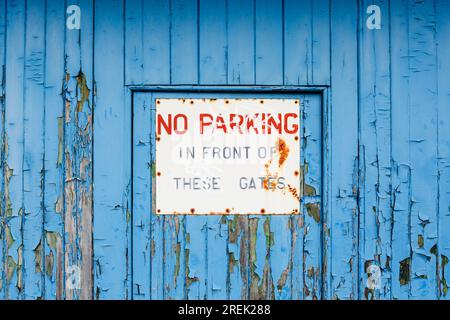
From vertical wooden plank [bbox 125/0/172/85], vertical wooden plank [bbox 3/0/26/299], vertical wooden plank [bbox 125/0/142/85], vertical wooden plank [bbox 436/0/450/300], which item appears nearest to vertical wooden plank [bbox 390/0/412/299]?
vertical wooden plank [bbox 436/0/450/300]

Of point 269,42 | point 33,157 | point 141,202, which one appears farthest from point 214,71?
point 33,157

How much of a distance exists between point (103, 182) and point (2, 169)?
18.4 inches

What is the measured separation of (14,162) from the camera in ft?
9.08

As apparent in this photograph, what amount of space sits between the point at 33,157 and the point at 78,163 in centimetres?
21

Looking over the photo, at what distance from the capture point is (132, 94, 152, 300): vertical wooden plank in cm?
279

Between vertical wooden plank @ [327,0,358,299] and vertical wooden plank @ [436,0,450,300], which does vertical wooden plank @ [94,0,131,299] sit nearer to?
vertical wooden plank @ [327,0,358,299]

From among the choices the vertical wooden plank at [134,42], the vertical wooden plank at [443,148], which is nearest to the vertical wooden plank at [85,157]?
the vertical wooden plank at [134,42]

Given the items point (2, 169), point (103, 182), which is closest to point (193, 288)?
point (103, 182)

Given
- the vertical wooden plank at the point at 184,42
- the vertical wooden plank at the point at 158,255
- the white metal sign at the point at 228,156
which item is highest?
the vertical wooden plank at the point at 184,42

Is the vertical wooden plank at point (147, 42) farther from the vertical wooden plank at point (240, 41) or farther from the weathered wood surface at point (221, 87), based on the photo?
the vertical wooden plank at point (240, 41)

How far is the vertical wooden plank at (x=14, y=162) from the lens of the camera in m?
2.76

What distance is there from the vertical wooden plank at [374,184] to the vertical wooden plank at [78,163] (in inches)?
50.0
